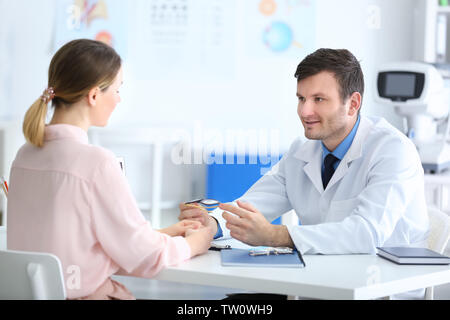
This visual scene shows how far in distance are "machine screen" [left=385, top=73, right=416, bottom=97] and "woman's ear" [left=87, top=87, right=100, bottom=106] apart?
205 cm

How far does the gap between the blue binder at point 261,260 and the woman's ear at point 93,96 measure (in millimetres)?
493

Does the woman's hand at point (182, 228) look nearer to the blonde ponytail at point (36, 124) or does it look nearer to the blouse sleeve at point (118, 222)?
the blouse sleeve at point (118, 222)

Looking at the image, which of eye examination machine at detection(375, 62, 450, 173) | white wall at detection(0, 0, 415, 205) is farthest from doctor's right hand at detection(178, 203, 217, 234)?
white wall at detection(0, 0, 415, 205)

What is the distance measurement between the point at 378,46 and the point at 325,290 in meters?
3.55

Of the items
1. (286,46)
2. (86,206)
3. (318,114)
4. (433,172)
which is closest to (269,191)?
(318,114)

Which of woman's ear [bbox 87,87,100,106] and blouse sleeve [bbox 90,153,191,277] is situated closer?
blouse sleeve [bbox 90,153,191,277]

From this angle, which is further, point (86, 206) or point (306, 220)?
point (306, 220)

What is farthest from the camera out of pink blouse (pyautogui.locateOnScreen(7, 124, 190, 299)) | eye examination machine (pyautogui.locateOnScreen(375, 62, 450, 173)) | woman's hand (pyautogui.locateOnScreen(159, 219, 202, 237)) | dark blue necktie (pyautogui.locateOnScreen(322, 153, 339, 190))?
eye examination machine (pyautogui.locateOnScreen(375, 62, 450, 173))

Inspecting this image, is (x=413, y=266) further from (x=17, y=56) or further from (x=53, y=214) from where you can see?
(x=17, y=56)

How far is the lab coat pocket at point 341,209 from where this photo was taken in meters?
1.84

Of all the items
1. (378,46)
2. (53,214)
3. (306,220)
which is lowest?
(306,220)

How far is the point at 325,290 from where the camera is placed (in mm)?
1291

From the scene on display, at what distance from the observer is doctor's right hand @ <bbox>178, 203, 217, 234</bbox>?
186 centimetres

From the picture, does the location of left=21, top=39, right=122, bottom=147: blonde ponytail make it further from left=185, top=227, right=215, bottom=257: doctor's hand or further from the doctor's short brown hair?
the doctor's short brown hair
